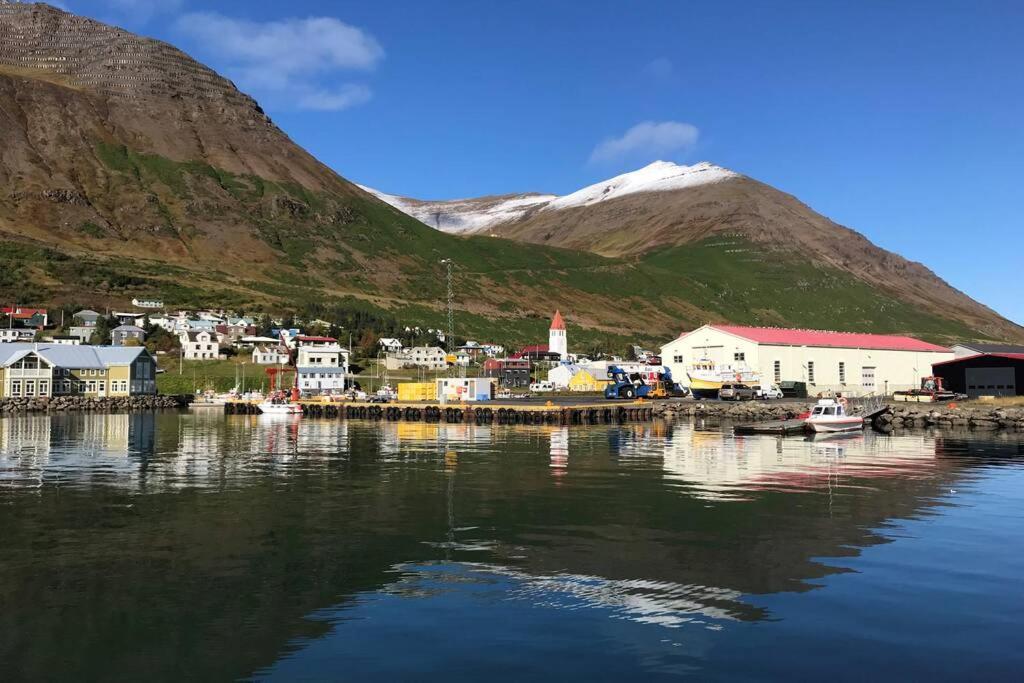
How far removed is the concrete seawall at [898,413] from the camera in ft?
190

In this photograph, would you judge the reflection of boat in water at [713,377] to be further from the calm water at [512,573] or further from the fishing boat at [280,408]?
the calm water at [512,573]

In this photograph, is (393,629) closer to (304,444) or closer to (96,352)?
(304,444)

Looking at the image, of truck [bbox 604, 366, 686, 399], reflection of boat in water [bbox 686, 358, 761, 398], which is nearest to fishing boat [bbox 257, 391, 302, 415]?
truck [bbox 604, 366, 686, 399]

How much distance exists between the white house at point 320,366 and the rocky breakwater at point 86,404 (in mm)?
16787

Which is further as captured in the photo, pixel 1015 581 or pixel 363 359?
pixel 363 359

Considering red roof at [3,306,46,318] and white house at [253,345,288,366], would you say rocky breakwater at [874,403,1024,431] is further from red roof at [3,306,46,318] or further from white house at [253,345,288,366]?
red roof at [3,306,46,318]

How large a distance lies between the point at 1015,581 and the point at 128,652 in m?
16.1

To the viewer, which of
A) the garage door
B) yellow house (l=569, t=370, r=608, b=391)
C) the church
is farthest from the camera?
the church

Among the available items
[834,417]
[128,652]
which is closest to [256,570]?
[128,652]

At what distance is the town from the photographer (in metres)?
83.9

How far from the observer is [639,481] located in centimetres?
2977

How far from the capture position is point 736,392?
81.2 metres

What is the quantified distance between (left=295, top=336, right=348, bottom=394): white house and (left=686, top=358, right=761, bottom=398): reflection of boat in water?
2002 inches

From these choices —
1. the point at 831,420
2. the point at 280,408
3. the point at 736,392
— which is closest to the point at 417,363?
the point at 280,408
